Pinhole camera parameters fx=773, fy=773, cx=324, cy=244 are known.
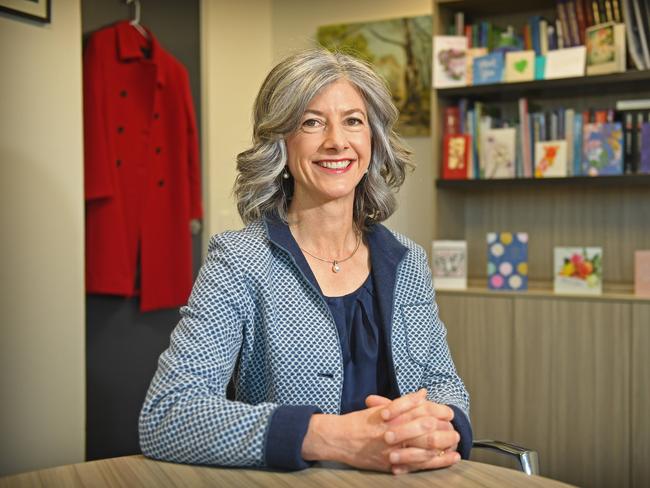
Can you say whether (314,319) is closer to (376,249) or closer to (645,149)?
(376,249)

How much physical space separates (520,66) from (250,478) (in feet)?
9.10

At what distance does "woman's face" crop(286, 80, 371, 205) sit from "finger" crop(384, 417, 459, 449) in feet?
2.17

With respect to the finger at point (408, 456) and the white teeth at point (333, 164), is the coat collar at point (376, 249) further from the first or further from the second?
the finger at point (408, 456)

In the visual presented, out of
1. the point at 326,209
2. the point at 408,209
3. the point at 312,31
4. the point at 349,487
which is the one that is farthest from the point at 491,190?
the point at 349,487

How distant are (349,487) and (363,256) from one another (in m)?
0.78

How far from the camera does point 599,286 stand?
11.2 ft

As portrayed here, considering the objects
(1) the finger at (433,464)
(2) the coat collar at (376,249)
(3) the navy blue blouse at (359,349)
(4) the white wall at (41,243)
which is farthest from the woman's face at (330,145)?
(4) the white wall at (41,243)

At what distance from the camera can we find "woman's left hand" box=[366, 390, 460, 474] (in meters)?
1.26

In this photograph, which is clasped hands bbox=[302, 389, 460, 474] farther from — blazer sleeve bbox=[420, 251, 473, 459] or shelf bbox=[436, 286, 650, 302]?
shelf bbox=[436, 286, 650, 302]

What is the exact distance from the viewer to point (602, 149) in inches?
134

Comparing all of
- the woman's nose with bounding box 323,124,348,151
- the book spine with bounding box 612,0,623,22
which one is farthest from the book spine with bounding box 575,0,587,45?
the woman's nose with bounding box 323,124,348,151

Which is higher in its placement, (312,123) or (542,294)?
(312,123)

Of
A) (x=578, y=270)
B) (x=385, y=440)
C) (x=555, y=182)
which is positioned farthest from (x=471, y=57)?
(x=385, y=440)

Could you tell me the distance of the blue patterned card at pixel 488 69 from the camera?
3.58 meters
